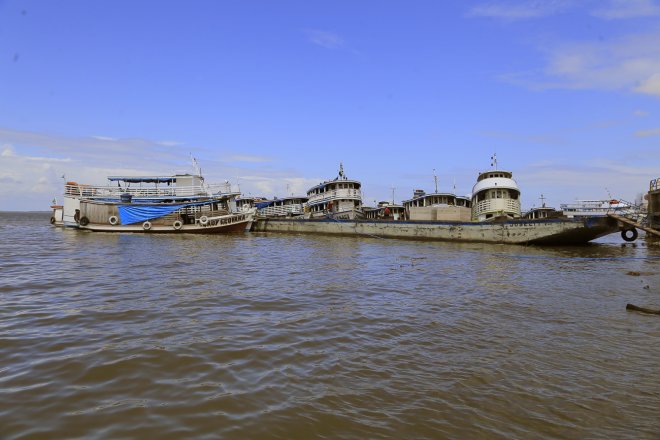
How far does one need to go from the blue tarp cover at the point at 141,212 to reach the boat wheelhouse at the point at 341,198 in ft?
50.2

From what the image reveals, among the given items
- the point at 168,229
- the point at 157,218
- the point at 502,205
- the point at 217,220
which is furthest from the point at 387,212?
the point at 157,218


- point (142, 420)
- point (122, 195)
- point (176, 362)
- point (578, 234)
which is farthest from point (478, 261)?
point (122, 195)

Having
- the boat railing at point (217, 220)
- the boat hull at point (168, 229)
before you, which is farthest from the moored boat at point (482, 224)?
the boat hull at point (168, 229)

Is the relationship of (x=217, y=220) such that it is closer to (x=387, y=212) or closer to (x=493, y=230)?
(x=387, y=212)

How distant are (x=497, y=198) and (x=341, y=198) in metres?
16.1

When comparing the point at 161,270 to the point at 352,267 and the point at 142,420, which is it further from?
the point at 142,420

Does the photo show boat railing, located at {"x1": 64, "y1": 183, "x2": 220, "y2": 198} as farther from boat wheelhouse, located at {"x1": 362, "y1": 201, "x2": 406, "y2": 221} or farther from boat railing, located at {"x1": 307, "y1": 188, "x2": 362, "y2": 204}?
boat wheelhouse, located at {"x1": 362, "y1": 201, "x2": 406, "y2": 221}

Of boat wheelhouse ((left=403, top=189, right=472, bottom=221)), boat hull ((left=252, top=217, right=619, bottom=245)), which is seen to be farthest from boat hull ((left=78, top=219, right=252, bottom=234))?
boat wheelhouse ((left=403, top=189, right=472, bottom=221))

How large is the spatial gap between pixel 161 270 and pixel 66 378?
8.82m

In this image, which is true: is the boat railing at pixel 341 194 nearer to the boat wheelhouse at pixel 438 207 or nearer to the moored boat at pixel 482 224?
the moored boat at pixel 482 224

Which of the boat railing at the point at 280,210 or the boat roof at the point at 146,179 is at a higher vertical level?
the boat roof at the point at 146,179

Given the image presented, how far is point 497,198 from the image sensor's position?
1182 inches

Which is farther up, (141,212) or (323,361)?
(141,212)

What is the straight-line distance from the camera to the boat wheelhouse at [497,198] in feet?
97.6
